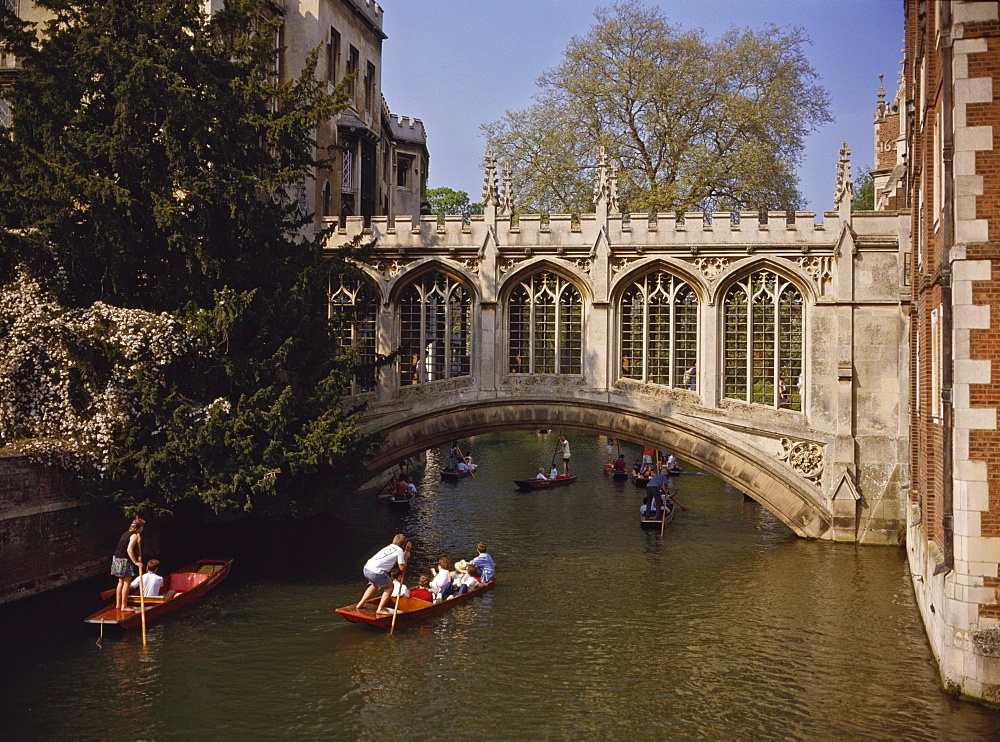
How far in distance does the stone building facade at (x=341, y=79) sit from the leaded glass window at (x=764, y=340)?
8.91m

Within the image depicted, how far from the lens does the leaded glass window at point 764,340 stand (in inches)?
805

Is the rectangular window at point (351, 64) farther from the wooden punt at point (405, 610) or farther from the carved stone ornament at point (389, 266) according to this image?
the wooden punt at point (405, 610)

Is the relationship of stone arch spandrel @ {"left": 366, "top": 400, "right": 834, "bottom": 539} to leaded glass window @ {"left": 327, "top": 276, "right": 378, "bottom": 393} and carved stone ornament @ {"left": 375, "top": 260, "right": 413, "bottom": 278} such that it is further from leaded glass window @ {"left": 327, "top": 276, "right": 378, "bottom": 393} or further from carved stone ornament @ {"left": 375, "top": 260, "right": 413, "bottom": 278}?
carved stone ornament @ {"left": 375, "top": 260, "right": 413, "bottom": 278}

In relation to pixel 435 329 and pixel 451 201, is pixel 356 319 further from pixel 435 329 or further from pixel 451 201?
pixel 451 201

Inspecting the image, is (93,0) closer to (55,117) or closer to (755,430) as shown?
(55,117)

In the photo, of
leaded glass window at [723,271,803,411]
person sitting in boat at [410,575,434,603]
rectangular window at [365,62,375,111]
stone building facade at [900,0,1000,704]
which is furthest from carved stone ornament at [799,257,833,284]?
rectangular window at [365,62,375,111]

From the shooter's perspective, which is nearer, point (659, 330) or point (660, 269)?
point (660, 269)

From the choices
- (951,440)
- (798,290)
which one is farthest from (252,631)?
(798,290)

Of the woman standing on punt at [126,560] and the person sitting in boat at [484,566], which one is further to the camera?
the person sitting in boat at [484,566]

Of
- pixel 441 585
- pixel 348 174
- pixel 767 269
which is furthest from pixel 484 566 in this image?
pixel 348 174

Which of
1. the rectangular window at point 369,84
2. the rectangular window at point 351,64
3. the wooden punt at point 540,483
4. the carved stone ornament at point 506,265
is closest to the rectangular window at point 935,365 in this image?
the carved stone ornament at point 506,265

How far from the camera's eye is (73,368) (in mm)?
16281

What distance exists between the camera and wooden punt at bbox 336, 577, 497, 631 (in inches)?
565

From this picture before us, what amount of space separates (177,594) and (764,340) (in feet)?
42.3
